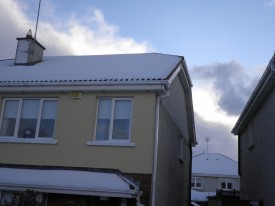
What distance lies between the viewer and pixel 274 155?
12.7 metres

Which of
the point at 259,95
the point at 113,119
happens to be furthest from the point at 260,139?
the point at 113,119

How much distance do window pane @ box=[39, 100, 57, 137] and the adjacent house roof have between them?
825mm

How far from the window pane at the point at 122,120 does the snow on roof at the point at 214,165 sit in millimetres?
32525

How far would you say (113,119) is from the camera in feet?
41.4

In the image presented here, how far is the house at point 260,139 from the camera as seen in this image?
508 inches

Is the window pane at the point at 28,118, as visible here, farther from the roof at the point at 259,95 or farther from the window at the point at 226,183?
the window at the point at 226,183

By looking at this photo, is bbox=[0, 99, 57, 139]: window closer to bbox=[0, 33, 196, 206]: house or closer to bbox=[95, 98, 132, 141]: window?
bbox=[0, 33, 196, 206]: house

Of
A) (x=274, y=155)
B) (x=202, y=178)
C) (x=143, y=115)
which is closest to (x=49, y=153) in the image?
(x=143, y=115)

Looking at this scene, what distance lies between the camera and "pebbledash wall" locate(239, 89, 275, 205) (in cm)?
1316

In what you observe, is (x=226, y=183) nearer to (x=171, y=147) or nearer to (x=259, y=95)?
(x=171, y=147)

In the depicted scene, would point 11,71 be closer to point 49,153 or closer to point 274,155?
point 49,153

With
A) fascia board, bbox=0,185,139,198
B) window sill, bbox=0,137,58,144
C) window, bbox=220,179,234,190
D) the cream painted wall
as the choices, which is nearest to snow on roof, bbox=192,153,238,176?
window, bbox=220,179,234,190

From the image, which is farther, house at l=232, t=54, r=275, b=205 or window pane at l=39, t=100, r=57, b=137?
A: window pane at l=39, t=100, r=57, b=137

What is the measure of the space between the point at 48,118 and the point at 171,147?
4986 mm
